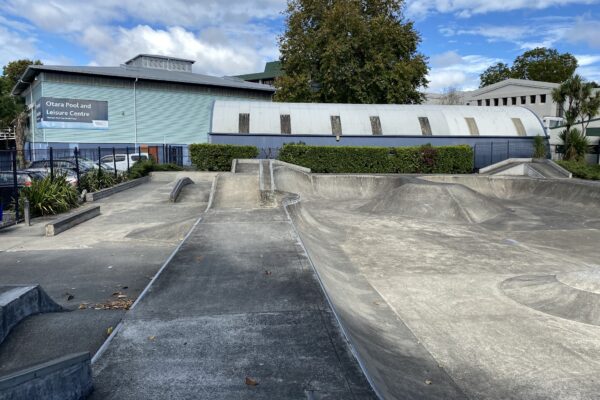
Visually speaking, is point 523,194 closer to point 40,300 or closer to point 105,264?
point 105,264

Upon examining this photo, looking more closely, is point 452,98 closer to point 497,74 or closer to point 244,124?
point 497,74

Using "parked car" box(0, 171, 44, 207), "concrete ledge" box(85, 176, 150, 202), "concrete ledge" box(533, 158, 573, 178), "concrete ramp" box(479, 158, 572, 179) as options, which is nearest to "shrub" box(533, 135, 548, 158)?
"concrete ramp" box(479, 158, 572, 179)

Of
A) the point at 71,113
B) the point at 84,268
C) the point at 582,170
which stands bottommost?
the point at 84,268

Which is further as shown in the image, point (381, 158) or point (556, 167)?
point (381, 158)

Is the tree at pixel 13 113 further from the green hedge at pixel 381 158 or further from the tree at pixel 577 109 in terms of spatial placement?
the tree at pixel 577 109

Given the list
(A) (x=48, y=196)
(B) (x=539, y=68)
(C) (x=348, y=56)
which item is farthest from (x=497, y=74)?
(A) (x=48, y=196)

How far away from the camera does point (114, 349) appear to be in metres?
3.99

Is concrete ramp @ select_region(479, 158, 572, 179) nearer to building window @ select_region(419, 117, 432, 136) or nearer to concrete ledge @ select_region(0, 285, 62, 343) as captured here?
building window @ select_region(419, 117, 432, 136)

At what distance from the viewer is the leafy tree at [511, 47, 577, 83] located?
81812 mm

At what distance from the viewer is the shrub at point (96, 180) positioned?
18.5 meters

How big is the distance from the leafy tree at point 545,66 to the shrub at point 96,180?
8296 cm

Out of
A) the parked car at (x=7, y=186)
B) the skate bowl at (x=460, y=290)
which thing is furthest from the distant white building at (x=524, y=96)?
the parked car at (x=7, y=186)

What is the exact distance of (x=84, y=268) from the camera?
818 cm

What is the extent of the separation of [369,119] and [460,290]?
75.1 feet
